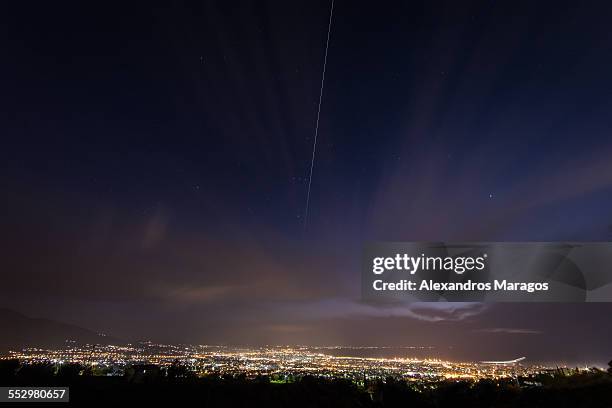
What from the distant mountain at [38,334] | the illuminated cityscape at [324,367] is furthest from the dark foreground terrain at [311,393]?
the distant mountain at [38,334]

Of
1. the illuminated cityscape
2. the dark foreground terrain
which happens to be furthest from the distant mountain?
the dark foreground terrain

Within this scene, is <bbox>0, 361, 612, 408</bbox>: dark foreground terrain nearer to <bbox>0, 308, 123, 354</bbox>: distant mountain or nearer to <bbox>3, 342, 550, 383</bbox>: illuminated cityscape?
<bbox>3, 342, 550, 383</bbox>: illuminated cityscape

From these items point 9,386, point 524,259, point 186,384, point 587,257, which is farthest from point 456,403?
point 9,386

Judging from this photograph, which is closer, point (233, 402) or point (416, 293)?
point (416, 293)

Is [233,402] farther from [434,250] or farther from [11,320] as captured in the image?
[11,320]

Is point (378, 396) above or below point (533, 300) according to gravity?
below

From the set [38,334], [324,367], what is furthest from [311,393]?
[38,334]

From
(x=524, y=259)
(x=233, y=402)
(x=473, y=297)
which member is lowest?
(x=233, y=402)

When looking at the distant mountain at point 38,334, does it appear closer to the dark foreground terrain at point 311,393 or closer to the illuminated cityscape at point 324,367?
the illuminated cityscape at point 324,367
